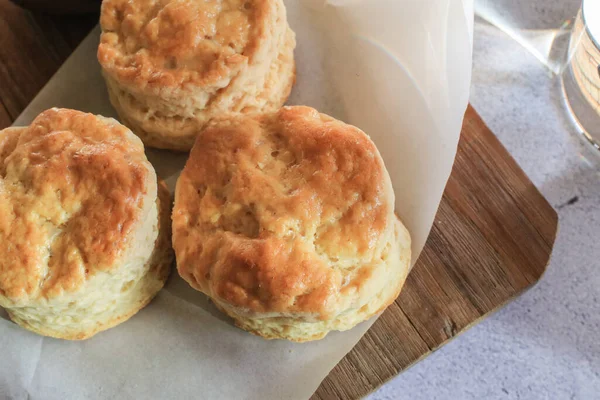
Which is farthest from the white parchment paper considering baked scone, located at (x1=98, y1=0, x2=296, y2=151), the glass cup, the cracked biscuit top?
the glass cup

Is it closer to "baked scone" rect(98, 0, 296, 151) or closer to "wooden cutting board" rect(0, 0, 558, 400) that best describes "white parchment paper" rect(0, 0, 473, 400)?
"wooden cutting board" rect(0, 0, 558, 400)

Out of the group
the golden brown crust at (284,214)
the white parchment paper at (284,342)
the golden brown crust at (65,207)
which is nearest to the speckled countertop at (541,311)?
the white parchment paper at (284,342)

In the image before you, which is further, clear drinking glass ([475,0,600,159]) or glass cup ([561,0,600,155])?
clear drinking glass ([475,0,600,159])

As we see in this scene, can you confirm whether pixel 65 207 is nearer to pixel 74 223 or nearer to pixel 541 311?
pixel 74 223

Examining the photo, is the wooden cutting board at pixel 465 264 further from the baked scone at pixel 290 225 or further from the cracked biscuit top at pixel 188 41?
the cracked biscuit top at pixel 188 41

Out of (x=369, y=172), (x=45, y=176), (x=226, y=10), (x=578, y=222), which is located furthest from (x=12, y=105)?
(x=578, y=222)
